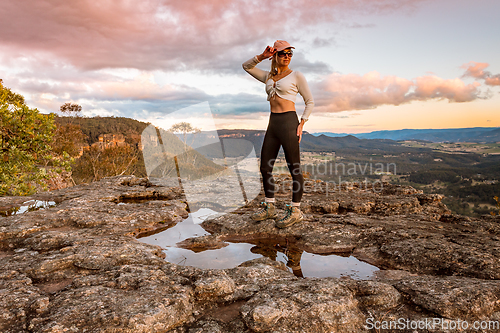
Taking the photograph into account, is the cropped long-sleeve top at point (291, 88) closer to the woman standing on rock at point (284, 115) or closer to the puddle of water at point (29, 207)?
the woman standing on rock at point (284, 115)

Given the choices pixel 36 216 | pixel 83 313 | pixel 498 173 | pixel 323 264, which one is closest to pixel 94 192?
pixel 36 216

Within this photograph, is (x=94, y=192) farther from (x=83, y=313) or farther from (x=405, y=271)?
(x=405, y=271)

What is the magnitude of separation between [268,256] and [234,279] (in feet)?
3.99

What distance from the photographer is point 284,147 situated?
5.17 meters

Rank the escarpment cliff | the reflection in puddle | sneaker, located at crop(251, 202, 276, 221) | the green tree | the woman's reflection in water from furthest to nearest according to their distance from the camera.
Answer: the green tree
sneaker, located at crop(251, 202, 276, 221)
the woman's reflection in water
the reflection in puddle
the escarpment cliff

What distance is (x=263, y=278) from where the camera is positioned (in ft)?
10.1

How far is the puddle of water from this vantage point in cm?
587

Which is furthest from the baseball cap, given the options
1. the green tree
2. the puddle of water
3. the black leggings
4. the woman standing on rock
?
the green tree

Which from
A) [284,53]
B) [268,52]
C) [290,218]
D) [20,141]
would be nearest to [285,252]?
[290,218]

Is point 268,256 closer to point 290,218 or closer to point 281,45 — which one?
point 290,218

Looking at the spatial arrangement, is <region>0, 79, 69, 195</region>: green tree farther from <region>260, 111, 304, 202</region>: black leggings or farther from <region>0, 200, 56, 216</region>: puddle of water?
<region>260, 111, 304, 202</region>: black leggings

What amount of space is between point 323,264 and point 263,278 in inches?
48.5

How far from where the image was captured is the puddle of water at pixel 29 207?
5.87 metres

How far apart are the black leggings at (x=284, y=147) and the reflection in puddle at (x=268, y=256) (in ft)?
3.89
